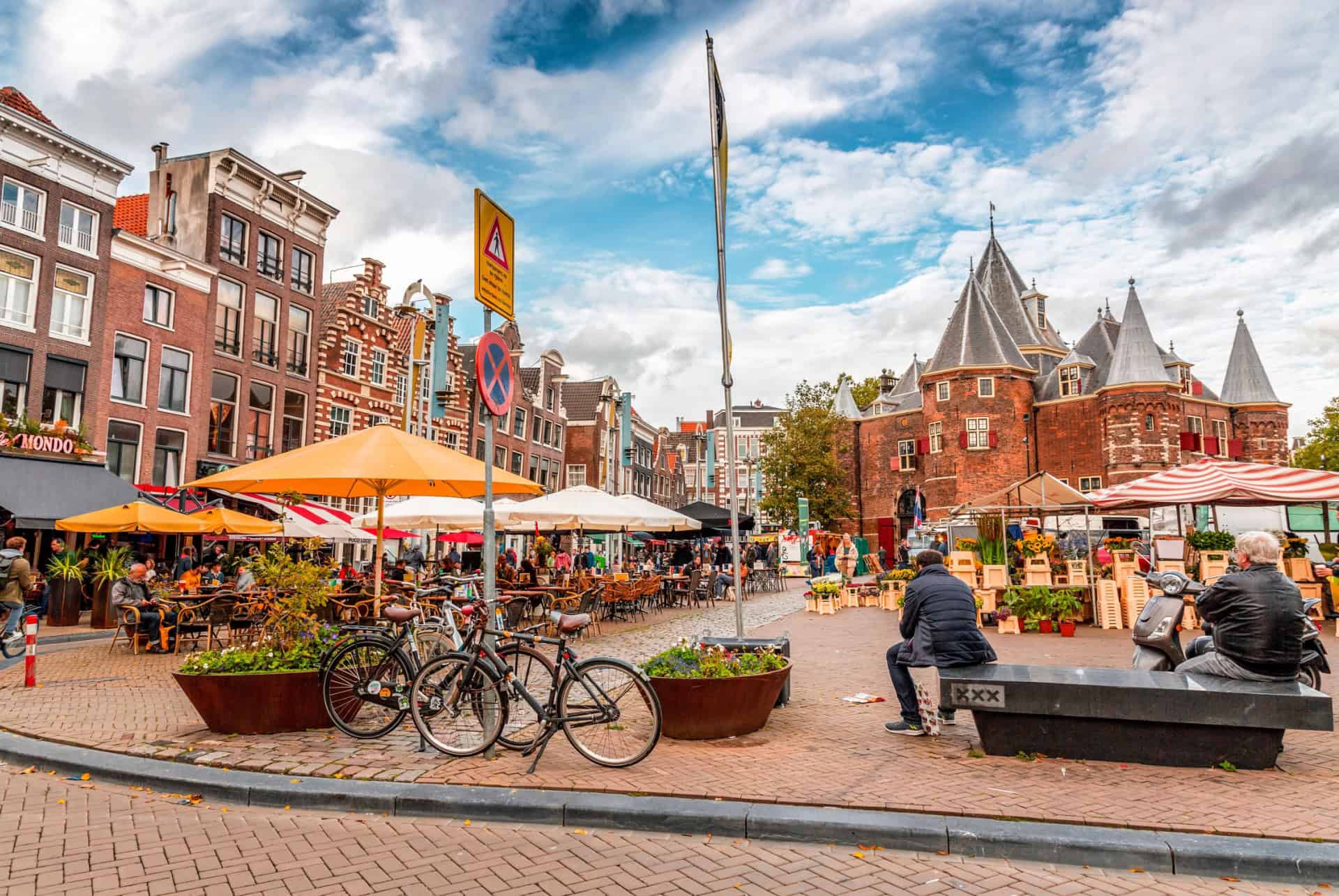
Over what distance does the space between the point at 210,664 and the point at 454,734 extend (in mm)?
2070

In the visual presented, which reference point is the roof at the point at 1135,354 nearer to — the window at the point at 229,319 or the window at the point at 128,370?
the window at the point at 229,319

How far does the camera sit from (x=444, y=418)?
126ft

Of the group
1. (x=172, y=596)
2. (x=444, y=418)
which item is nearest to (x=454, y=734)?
(x=172, y=596)

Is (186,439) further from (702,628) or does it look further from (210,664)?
(210,664)

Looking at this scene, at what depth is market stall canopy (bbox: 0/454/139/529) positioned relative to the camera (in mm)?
18094

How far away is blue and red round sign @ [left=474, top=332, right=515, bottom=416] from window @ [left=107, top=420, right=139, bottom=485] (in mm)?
21861

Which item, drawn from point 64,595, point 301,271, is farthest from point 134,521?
point 301,271

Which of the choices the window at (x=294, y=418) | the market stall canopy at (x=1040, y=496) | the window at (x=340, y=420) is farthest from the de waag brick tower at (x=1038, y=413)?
the window at (x=294, y=418)

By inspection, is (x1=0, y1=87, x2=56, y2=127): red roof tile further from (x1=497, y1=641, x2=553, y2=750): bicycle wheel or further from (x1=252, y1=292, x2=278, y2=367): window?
(x1=497, y1=641, x2=553, y2=750): bicycle wheel

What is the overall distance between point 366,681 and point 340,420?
92.2 ft

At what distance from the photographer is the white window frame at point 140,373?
75.9 feet

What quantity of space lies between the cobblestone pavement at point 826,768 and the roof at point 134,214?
24.8 meters

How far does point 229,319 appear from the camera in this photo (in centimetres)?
2767

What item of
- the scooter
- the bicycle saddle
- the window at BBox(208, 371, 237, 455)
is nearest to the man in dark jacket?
the scooter
